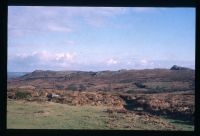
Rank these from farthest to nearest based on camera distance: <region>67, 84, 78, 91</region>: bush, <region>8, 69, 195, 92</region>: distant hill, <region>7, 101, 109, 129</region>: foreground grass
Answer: <region>67, 84, 78, 91</region>: bush
<region>8, 69, 195, 92</region>: distant hill
<region>7, 101, 109, 129</region>: foreground grass

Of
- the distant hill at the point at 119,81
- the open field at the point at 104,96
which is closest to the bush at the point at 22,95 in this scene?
the open field at the point at 104,96

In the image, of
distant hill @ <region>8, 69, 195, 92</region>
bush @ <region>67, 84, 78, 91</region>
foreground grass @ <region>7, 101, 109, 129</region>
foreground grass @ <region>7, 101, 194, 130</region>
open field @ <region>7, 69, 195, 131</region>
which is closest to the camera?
foreground grass @ <region>7, 101, 194, 130</region>

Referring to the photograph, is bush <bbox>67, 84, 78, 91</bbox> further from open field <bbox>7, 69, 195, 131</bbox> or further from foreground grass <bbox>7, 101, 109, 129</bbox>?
foreground grass <bbox>7, 101, 109, 129</bbox>

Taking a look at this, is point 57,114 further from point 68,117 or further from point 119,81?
point 119,81

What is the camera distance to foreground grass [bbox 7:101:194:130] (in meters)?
3.60

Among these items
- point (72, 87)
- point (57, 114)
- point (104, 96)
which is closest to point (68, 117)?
point (57, 114)

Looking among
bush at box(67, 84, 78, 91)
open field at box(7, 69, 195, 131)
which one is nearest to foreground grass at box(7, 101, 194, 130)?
open field at box(7, 69, 195, 131)
